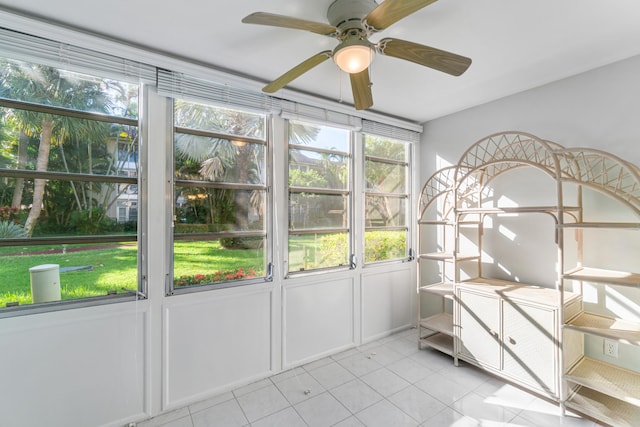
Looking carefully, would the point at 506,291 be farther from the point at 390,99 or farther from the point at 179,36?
the point at 179,36

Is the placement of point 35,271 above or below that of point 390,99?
below

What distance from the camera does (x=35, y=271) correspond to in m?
1.69

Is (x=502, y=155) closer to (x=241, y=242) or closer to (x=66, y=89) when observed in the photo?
(x=241, y=242)

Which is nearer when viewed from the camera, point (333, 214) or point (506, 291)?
point (506, 291)

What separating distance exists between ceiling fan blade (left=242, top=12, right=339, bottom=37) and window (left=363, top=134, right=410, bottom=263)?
6.28 ft

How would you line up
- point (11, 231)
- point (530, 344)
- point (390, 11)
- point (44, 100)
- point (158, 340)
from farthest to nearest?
point (530, 344), point (158, 340), point (44, 100), point (11, 231), point (390, 11)

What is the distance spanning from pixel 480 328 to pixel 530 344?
372 millimetres

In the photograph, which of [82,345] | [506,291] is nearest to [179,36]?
[82,345]

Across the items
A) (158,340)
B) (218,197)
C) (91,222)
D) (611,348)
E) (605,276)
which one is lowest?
(611,348)

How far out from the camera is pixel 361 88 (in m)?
1.65

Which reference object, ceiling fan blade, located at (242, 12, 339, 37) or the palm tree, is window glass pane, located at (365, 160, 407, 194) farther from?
the palm tree

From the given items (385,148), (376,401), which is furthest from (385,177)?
(376,401)

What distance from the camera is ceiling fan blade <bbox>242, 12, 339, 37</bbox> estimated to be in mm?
1156

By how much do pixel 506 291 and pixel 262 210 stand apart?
2.17m
